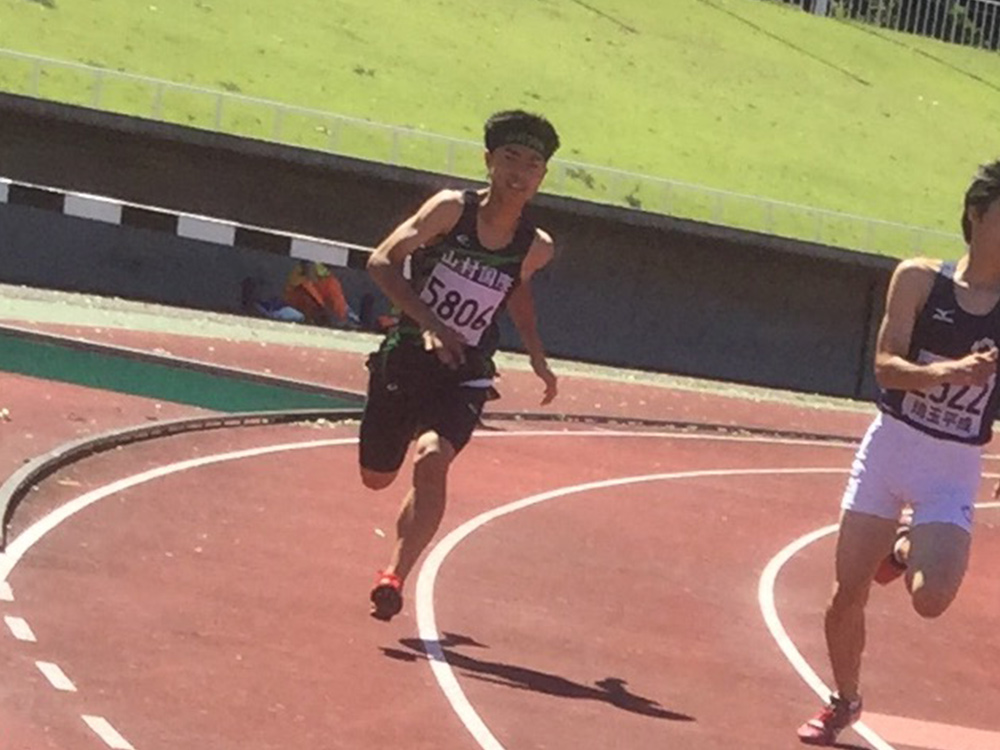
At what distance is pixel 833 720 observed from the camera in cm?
999

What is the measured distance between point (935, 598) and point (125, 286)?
74.9ft

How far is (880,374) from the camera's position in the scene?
9.00m

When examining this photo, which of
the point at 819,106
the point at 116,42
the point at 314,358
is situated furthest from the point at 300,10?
the point at 314,358

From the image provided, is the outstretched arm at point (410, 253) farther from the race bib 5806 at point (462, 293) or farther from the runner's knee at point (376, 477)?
the runner's knee at point (376, 477)

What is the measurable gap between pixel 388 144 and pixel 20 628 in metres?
28.0

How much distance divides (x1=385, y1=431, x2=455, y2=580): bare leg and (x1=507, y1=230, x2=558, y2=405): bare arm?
0.71 metres

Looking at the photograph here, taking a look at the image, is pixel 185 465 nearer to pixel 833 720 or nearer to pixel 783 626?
pixel 783 626

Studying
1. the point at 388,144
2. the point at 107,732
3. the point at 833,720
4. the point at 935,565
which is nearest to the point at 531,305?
the point at 833,720

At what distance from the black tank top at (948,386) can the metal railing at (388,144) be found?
26652 millimetres

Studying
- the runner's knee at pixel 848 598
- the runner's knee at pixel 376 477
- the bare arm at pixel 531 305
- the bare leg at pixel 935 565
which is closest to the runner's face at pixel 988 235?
the bare leg at pixel 935 565

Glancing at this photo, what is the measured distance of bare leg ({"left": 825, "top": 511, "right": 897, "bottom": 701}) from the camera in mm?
9438

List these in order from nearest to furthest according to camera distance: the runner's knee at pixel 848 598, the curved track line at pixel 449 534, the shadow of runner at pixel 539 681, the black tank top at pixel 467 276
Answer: the runner's knee at pixel 848 598 < the curved track line at pixel 449 534 < the shadow of runner at pixel 539 681 < the black tank top at pixel 467 276

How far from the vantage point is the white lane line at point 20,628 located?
9930mm

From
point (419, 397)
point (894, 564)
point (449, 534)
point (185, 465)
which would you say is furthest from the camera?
point (185, 465)
